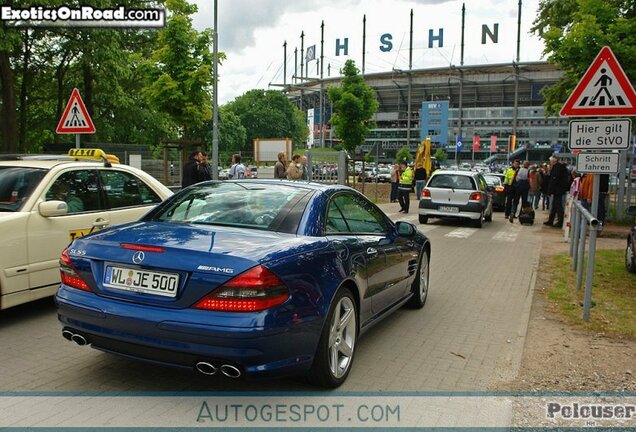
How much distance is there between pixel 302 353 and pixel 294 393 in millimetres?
465

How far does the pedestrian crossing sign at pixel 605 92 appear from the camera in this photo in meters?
6.23

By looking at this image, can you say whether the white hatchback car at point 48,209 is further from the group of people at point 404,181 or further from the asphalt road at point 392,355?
the group of people at point 404,181

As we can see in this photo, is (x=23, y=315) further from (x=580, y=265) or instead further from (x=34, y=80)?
(x=34, y=80)

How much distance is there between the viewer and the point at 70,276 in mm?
4121

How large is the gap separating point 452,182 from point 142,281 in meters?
14.7

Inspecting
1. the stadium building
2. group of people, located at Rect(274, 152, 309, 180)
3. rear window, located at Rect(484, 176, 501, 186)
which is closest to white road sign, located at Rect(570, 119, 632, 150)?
group of people, located at Rect(274, 152, 309, 180)

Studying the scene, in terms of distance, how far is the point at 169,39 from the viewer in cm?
2253

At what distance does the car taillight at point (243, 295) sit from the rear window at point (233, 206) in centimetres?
79

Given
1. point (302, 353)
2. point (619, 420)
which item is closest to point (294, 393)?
point (302, 353)

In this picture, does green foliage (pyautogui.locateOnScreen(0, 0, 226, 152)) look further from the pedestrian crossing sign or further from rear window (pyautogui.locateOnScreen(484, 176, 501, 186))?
the pedestrian crossing sign

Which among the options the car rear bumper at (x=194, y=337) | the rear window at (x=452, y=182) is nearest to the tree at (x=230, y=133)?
the rear window at (x=452, y=182)

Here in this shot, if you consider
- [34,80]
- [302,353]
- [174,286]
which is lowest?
[302,353]

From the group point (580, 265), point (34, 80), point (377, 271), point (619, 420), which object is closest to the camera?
point (619, 420)

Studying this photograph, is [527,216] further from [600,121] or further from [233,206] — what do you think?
[233,206]
